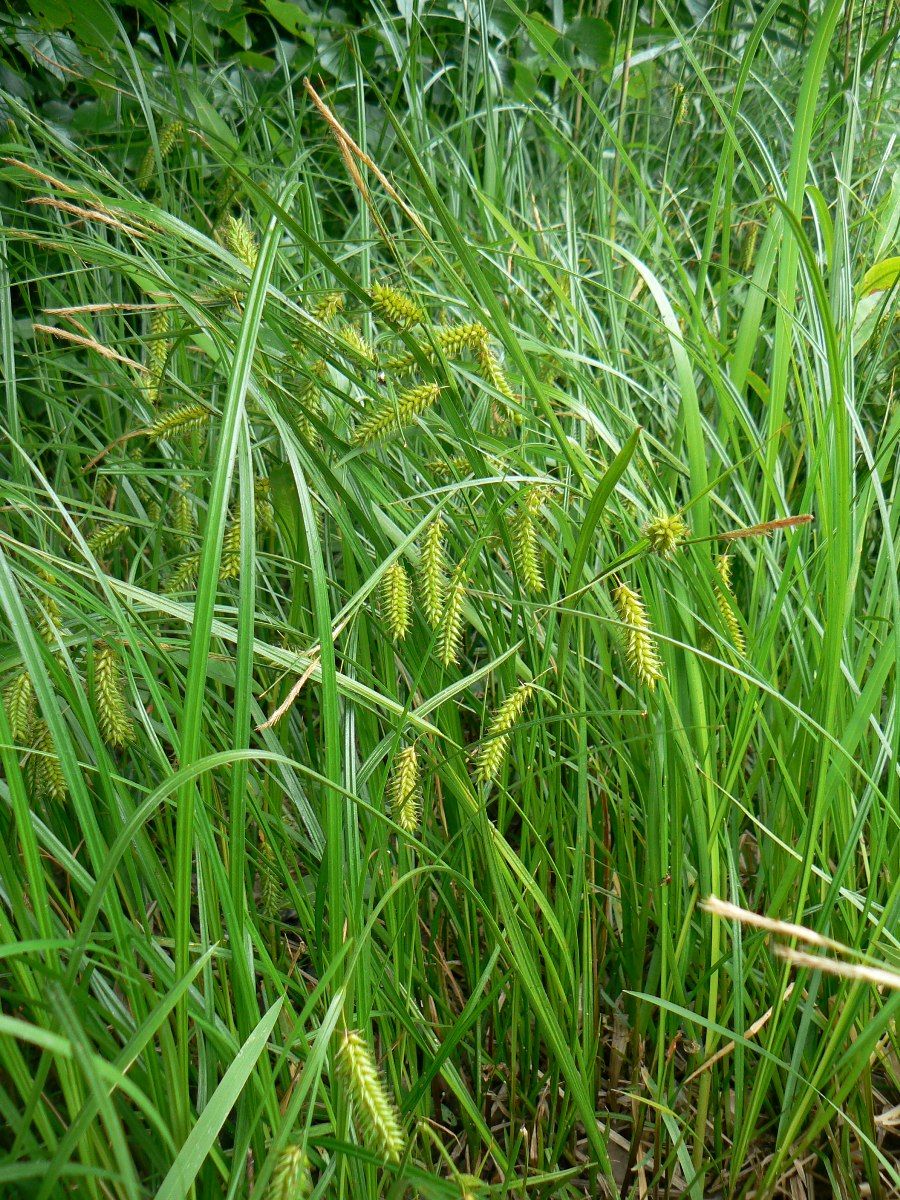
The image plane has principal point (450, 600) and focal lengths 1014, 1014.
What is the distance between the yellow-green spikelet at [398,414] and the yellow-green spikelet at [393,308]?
0.07 meters

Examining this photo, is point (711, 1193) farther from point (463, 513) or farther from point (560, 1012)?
point (463, 513)

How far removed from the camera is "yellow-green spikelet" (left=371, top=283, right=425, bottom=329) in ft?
3.20

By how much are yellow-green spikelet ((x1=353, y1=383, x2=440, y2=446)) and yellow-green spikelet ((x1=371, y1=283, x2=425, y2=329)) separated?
0.07m

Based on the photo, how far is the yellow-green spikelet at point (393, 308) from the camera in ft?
3.20

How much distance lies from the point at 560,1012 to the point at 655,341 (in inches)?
56.2

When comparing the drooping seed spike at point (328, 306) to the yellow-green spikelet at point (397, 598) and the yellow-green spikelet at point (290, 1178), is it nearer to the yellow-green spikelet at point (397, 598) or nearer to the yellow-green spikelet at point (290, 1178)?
the yellow-green spikelet at point (397, 598)

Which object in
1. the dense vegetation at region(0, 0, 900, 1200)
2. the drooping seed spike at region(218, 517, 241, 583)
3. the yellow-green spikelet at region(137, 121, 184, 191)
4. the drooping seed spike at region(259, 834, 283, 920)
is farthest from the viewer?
the yellow-green spikelet at region(137, 121, 184, 191)

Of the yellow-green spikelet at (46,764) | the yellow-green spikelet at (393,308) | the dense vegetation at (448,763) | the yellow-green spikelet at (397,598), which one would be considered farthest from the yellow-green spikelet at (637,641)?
the yellow-green spikelet at (46,764)

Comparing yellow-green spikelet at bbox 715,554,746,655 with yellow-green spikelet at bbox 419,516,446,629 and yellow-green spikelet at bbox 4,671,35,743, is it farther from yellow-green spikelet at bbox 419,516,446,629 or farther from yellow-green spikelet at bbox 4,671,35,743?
yellow-green spikelet at bbox 4,671,35,743

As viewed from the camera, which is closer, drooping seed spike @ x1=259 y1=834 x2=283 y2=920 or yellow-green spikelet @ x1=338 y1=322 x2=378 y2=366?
yellow-green spikelet @ x1=338 y1=322 x2=378 y2=366

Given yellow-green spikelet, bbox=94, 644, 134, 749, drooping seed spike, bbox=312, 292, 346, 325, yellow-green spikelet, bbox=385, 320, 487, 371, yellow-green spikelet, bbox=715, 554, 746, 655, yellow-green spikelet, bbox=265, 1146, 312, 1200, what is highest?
drooping seed spike, bbox=312, 292, 346, 325

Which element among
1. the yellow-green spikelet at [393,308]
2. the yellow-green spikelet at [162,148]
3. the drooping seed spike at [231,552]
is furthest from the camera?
the yellow-green spikelet at [162,148]

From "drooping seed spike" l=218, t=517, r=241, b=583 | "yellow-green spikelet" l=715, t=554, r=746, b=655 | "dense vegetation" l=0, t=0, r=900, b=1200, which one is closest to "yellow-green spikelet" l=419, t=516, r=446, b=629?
"dense vegetation" l=0, t=0, r=900, b=1200

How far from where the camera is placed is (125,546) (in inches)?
Result: 79.1
